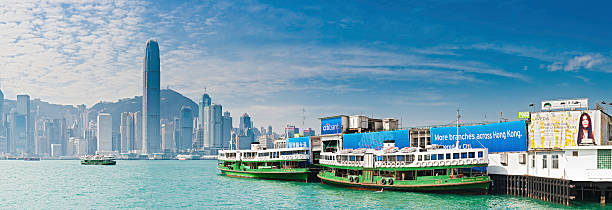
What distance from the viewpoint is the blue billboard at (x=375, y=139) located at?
68375mm

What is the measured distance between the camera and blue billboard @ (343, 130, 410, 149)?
68.4 meters

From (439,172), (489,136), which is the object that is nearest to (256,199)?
(439,172)

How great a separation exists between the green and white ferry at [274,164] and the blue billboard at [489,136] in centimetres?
2129

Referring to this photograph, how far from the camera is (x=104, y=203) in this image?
5431 centimetres

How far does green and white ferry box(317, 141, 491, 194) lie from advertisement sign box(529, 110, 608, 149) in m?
7.33

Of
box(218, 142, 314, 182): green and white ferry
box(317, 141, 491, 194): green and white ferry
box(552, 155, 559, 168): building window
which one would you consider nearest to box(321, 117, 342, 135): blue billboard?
box(218, 142, 314, 182): green and white ferry

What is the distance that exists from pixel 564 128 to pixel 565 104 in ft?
9.55

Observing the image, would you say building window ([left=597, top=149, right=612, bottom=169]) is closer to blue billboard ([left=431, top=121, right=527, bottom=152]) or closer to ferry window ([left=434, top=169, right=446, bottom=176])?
blue billboard ([left=431, top=121, right=527, bottom=152])

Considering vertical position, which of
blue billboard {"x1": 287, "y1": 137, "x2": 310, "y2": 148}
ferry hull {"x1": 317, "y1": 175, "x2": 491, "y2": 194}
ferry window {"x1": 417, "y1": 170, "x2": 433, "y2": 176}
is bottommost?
ferry hull {"x1": 317, "y1": 175, "x2": 491, "y2": 194}

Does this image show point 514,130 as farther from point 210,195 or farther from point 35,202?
point 35,202

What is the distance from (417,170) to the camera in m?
54.6

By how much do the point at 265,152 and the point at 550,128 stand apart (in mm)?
43614

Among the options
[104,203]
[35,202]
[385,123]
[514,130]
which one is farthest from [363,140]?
[35,202]

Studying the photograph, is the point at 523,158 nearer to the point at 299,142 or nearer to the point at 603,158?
the point at 603,158
